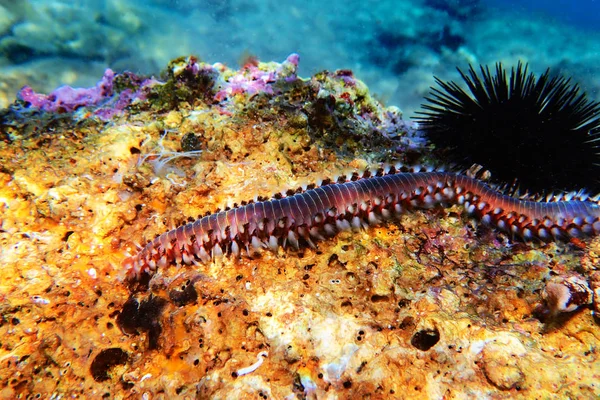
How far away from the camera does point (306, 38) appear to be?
17.6 meters

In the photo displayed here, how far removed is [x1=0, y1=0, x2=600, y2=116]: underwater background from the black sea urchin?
3909 mm

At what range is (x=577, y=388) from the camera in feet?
7.72

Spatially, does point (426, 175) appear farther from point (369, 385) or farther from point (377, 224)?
point (369, 385)

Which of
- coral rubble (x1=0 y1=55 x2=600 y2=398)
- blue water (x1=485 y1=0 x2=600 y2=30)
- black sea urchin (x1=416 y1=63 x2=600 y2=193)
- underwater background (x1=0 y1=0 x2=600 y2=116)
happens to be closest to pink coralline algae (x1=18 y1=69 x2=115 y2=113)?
coral rubble (x1=0 y1=55 x2=600 y2=398)

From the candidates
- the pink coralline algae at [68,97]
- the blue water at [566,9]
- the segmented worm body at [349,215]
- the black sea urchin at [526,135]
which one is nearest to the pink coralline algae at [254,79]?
the pink coralline algae at [68,97]

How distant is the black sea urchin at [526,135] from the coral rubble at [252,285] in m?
0.69

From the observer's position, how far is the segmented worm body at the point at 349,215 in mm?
3354

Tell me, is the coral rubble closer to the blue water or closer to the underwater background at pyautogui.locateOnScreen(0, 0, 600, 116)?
the underwater background at pyautogui.locateOnScreen(0, 0, 600, 116)

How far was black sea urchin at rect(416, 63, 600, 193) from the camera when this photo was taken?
436 cm

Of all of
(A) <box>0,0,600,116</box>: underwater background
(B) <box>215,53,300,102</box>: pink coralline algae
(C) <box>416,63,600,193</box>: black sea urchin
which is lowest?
(C) <box>416,63,600,193</box>: black sea urchin

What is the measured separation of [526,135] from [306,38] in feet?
52.0

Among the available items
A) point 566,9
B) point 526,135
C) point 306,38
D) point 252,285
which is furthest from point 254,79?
point 566,9

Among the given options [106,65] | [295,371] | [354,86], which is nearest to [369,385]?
[295,371]

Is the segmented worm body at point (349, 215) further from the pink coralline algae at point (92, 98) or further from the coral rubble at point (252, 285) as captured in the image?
the pink coralline algae at point (92, 98)
